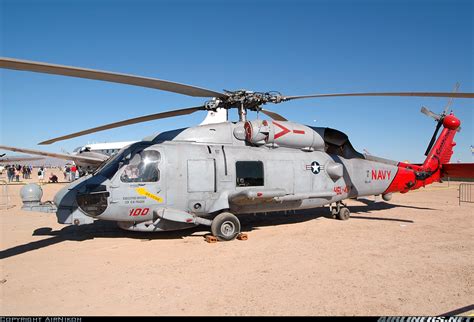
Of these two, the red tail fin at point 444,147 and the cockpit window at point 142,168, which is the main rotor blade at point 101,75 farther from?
the red tail fin at point 444,147

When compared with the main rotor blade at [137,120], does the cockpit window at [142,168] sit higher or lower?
lower

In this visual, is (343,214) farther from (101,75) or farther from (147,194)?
(101,75)

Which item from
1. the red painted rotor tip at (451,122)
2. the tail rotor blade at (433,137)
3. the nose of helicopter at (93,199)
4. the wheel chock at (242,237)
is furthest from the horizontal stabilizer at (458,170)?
the nose of helicopter at (93,199)

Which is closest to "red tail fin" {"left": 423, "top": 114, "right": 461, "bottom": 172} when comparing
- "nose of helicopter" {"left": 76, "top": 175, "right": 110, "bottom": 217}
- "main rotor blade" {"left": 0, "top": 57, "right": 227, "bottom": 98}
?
"main rotor blade" {"left": 0, "top": 57, "right": 227, "bottom": 98}

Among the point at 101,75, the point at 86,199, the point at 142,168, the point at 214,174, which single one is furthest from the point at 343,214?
the point at 101,75

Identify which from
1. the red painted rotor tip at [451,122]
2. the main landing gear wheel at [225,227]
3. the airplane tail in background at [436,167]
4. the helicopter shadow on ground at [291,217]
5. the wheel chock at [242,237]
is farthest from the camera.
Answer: the red painted rotor tip at [451,122]

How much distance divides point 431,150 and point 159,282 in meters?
10.9

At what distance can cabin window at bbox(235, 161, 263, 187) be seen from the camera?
8.28 meters

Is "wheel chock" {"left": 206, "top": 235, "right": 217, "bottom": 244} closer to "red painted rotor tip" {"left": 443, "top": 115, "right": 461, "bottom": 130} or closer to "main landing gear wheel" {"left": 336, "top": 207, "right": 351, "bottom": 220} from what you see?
"main landing gear wheel" {"left": 336, "top": 207, "right": 351, "bottom": 220}

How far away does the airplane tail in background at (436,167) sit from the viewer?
36.4 ft

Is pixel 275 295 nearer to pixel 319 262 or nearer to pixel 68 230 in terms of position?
pixel 319 262

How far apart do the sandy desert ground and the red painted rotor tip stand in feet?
13.3

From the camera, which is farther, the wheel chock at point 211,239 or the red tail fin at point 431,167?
the red tail fin at point 431,167

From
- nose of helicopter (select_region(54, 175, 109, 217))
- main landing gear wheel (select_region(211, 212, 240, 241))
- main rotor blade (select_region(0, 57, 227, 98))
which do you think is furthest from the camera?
main landing gear wheel (select_region(211, 212, 240, 241))
